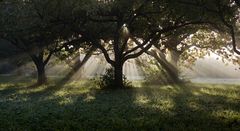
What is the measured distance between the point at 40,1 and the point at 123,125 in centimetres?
2067

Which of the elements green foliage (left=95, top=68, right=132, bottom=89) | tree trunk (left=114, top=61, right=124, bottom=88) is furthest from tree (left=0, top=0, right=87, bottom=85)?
tree trunk (left=114, top=61, right=124, bottom=88)

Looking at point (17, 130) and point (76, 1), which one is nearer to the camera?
point (17, 130)

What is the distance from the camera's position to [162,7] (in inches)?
1358

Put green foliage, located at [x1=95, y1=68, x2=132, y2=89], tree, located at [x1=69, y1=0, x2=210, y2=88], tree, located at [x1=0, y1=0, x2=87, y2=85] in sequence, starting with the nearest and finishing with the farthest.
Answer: tree, located at [x1=69, y1=0, x2=210, y2=88]
tree, located at [x1=0, y1=0, x2=87, y2=85]
green foliage, located at [x1=95, y1=68, x2=132, y2=89]

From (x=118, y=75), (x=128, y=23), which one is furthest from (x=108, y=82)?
(x=128, y=23)

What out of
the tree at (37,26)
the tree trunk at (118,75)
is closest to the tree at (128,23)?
the tree trunk at (118,75)

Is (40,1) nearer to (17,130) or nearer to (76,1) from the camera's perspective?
(76,1)

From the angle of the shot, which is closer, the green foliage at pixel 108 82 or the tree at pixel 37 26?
the tree at pixel 37 26

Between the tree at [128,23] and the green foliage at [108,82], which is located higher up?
the tree at [128,23]

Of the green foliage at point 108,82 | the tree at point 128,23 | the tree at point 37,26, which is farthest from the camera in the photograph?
the green foliage at point 108,82

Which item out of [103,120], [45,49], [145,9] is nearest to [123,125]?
[103,120]

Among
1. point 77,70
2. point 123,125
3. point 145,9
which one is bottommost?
point 123,125

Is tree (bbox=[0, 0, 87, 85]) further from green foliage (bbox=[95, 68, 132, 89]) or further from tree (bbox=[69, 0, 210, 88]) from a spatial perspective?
green foliage (bbox=[95, 68, 132, 89])

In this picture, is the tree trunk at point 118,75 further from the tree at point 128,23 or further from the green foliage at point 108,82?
the green foliage at point 108,82
